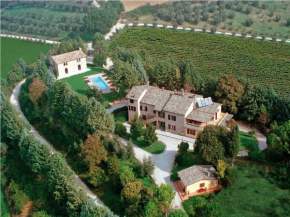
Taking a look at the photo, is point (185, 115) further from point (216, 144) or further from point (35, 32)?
point (35, 32)

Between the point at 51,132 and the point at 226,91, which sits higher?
the point at 226,91

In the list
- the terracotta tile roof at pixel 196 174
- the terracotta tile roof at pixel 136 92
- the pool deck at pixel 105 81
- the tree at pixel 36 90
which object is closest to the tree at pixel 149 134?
the terracotta tile roof at pixel 136 92

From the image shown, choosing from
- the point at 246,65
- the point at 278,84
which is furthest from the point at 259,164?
the point at 246,65

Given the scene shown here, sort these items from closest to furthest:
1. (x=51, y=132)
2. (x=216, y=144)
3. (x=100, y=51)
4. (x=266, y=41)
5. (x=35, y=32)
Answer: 1. (x=216, y=144)
2. (x=51, y=132)
3. (x=100, y=51)
4. (x=266, y=41)
5. (x=35, y=32)

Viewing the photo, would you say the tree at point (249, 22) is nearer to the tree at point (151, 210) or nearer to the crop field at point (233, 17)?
the crop field at point (233, 17)

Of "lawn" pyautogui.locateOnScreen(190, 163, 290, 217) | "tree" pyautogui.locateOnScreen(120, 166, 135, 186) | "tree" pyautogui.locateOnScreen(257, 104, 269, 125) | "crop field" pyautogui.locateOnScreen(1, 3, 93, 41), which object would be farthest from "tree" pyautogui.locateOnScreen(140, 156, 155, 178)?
"crop field" pyautogui.locateOnScreen(1, 3, 93, 41)

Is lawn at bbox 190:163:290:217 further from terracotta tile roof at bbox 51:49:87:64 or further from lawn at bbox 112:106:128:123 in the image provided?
terracotta tile roof at bbox 51:49:87:64

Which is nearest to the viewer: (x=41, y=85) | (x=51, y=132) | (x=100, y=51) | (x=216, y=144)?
(x=216, y=144)
